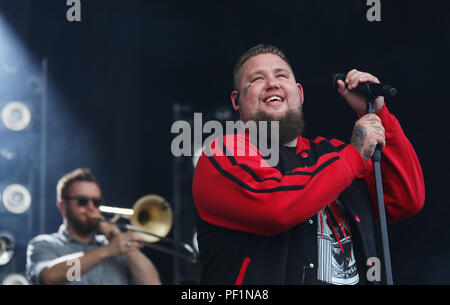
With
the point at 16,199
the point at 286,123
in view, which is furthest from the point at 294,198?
the point at 16,199

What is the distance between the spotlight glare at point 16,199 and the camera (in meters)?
5.22

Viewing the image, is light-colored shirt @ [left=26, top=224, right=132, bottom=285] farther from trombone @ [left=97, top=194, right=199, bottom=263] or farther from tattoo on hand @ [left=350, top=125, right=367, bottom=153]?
tattoo on hand @ [left=350, top=125, right=367, bottom=153]

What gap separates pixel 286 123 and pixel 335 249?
54 cm

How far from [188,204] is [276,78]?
4276mm

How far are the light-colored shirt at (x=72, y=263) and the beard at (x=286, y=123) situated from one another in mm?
2542

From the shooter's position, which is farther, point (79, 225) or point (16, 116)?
point (16, 116)

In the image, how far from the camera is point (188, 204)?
610 centimetres

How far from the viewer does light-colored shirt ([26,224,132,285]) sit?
394 centimetres

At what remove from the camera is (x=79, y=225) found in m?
4.26

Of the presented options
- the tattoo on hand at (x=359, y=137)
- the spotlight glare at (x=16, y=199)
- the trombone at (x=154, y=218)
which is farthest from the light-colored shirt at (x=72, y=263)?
the tattoo on hand at (x=359, y=137)

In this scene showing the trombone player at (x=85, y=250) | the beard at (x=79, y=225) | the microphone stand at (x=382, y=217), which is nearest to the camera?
the microphone stand at (x=382, y=217)

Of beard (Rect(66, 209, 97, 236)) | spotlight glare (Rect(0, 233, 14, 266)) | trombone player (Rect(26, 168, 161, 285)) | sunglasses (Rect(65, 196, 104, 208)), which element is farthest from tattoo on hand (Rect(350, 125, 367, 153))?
spotlight glare (Rect(0, 233, 14, 266))

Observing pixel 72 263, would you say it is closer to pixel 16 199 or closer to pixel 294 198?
pixel 16 199

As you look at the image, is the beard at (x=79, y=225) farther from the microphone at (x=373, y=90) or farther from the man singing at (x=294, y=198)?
the microphone at (x=373, y=90)
